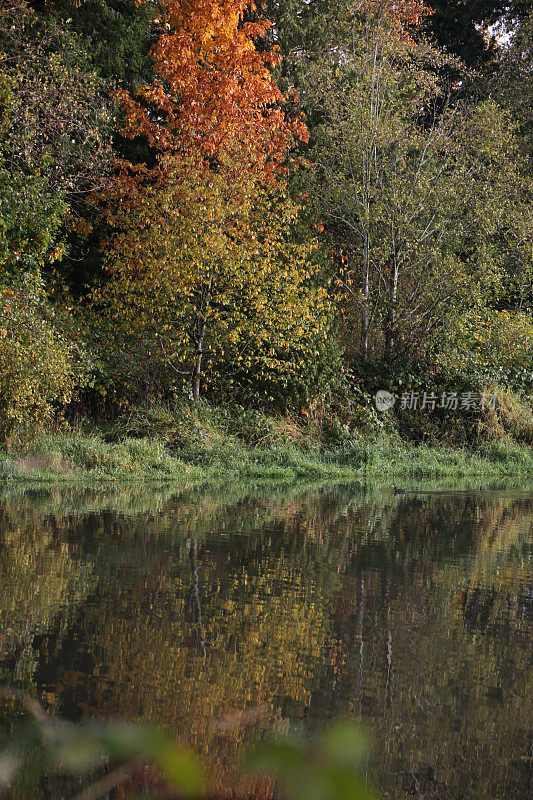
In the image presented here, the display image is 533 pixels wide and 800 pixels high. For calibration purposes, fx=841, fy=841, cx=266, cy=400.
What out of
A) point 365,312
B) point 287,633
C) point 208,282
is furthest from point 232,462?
point 287,633

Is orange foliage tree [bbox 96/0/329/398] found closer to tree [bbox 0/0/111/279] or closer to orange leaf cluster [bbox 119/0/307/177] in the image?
orange leaf cluster [bbox 119/0/307/177]

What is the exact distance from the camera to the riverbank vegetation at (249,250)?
54.9 ft

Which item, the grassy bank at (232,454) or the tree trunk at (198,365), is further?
the tree trunk at (198,365)

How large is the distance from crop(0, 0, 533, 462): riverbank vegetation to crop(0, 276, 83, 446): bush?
0.05 metres

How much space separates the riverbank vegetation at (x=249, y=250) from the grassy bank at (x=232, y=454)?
0.22 feet

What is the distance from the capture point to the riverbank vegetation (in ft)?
54.9

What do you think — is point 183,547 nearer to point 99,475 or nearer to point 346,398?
point 99,475

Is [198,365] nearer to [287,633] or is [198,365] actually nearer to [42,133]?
[42,133]

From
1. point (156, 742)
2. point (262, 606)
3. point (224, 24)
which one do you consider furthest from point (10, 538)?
point (224, 24)

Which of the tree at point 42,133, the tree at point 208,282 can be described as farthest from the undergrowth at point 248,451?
the tree at point 42,133

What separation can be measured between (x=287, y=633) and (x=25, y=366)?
10126mm

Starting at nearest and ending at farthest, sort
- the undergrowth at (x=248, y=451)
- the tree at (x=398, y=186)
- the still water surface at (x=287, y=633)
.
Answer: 1. the still water surface at (x=287, y=633)
2. the undergrowth at (x=248, y=451)
3. the tree at (x=398, y=186)

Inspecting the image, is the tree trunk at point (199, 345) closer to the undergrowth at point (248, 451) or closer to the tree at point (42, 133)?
the undergrowth at point (248, 451)

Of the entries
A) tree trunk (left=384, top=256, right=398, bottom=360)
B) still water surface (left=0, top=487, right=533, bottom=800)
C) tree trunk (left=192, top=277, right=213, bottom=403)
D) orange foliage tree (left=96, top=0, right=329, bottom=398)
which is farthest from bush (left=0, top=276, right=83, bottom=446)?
tree trunk (left=384, top=256, right=398, bottom=360)
